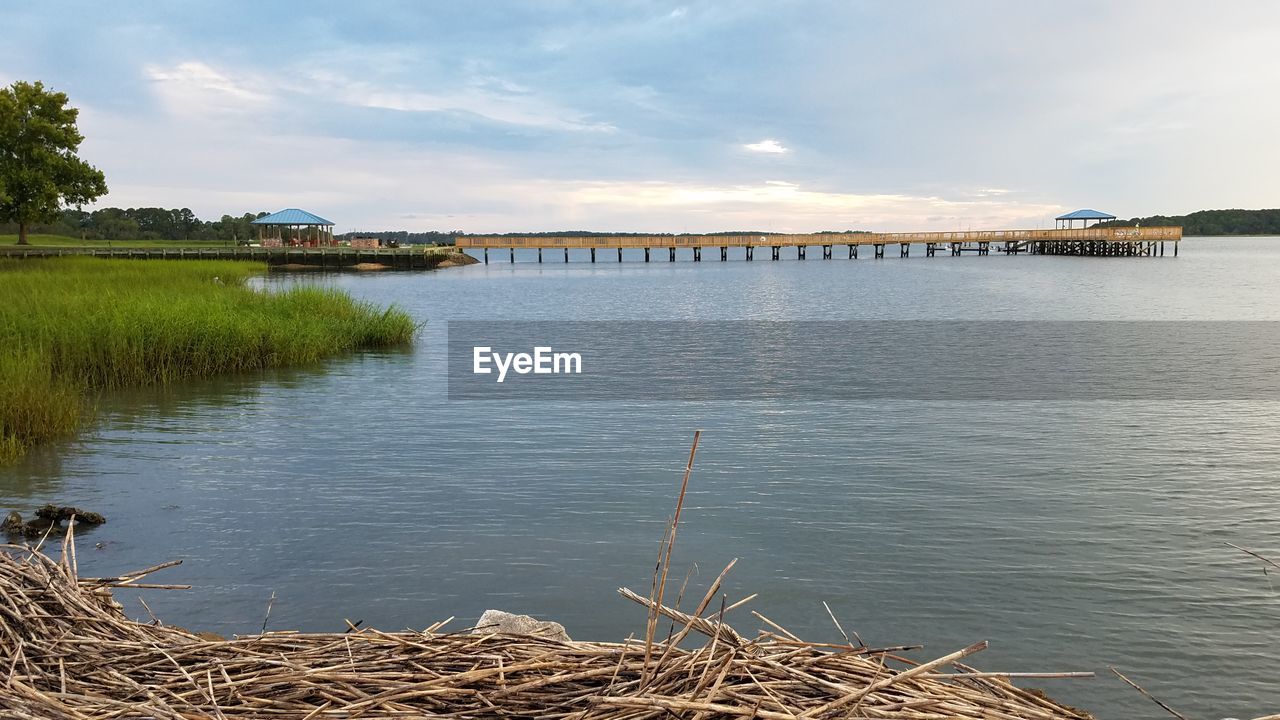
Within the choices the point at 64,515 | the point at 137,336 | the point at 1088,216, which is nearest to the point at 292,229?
the point at 137,336

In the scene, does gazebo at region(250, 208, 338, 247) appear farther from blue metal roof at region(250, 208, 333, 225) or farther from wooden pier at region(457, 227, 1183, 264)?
wooden pier at region(457, 227, 1183, 264)

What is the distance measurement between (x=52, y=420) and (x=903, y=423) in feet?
46.1

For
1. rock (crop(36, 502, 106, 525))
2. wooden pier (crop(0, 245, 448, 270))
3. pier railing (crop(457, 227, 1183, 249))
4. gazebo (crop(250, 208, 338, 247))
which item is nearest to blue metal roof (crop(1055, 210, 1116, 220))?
pier railing (crop(457, 227, 1183, 249))

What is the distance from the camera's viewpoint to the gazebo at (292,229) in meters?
87.1

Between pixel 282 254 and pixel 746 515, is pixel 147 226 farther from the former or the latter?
pixel 746 515

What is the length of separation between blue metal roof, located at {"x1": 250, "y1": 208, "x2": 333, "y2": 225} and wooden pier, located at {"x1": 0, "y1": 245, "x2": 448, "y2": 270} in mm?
3263

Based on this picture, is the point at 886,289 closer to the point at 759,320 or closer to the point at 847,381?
the point at 759,320

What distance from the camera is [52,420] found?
14.0 m

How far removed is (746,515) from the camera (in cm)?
1063

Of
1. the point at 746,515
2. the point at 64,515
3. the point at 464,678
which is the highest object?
the point at 464,678

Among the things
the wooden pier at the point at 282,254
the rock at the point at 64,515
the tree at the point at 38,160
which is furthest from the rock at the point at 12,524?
the tree at the point at 38,160

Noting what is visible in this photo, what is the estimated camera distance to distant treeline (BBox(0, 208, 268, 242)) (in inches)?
5335

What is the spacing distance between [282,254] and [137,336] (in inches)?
2643

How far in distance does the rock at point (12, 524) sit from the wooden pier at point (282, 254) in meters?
52.2
